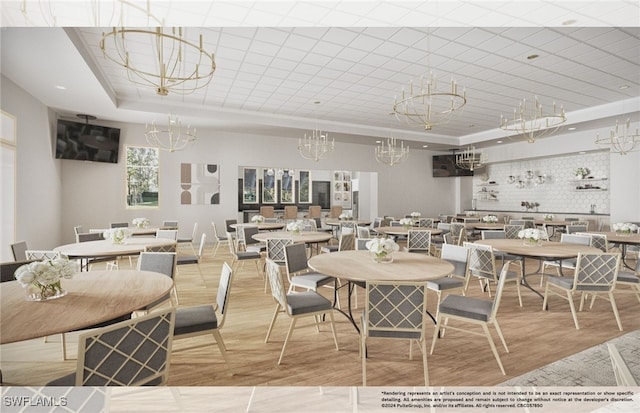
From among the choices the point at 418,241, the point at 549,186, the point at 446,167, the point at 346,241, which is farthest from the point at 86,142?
the point at 549,186

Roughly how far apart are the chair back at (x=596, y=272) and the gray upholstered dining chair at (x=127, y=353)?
4.14 metres

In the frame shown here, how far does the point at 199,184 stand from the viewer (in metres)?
→ 10.0

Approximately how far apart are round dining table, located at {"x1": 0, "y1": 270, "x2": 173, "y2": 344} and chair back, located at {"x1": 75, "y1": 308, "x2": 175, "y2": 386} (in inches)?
12.2

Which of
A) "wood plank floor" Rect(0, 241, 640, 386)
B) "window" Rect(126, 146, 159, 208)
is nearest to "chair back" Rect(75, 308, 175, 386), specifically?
"wood plank floor" Rect(0, 241, 640, 386)

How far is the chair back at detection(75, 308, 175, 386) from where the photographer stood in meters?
1.49

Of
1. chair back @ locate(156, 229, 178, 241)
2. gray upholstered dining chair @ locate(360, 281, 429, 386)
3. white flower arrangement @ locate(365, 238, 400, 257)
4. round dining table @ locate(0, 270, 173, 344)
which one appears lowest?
gray upholstered dining chair @ locate(360, 281, 429, 386)

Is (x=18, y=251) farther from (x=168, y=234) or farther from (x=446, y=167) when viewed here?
(x=446, y=167)

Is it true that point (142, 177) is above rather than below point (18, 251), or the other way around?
above

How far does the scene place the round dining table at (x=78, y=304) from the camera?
1.71 metres

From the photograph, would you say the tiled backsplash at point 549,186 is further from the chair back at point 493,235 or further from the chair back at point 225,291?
the chair back at point 225,291

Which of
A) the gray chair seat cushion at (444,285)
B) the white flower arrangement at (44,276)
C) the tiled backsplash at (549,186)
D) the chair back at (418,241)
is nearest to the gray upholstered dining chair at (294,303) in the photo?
the gray chair seat cushion at (444,285)

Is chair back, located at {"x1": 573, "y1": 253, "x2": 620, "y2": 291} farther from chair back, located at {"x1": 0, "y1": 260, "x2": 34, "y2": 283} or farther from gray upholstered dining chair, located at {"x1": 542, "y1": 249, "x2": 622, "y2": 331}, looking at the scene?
chair back, located at {"x1": 0, "y1": 260, "x2": 34, "y2": 283}

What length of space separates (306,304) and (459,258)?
78.9 inches

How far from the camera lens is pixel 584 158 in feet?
35.0
